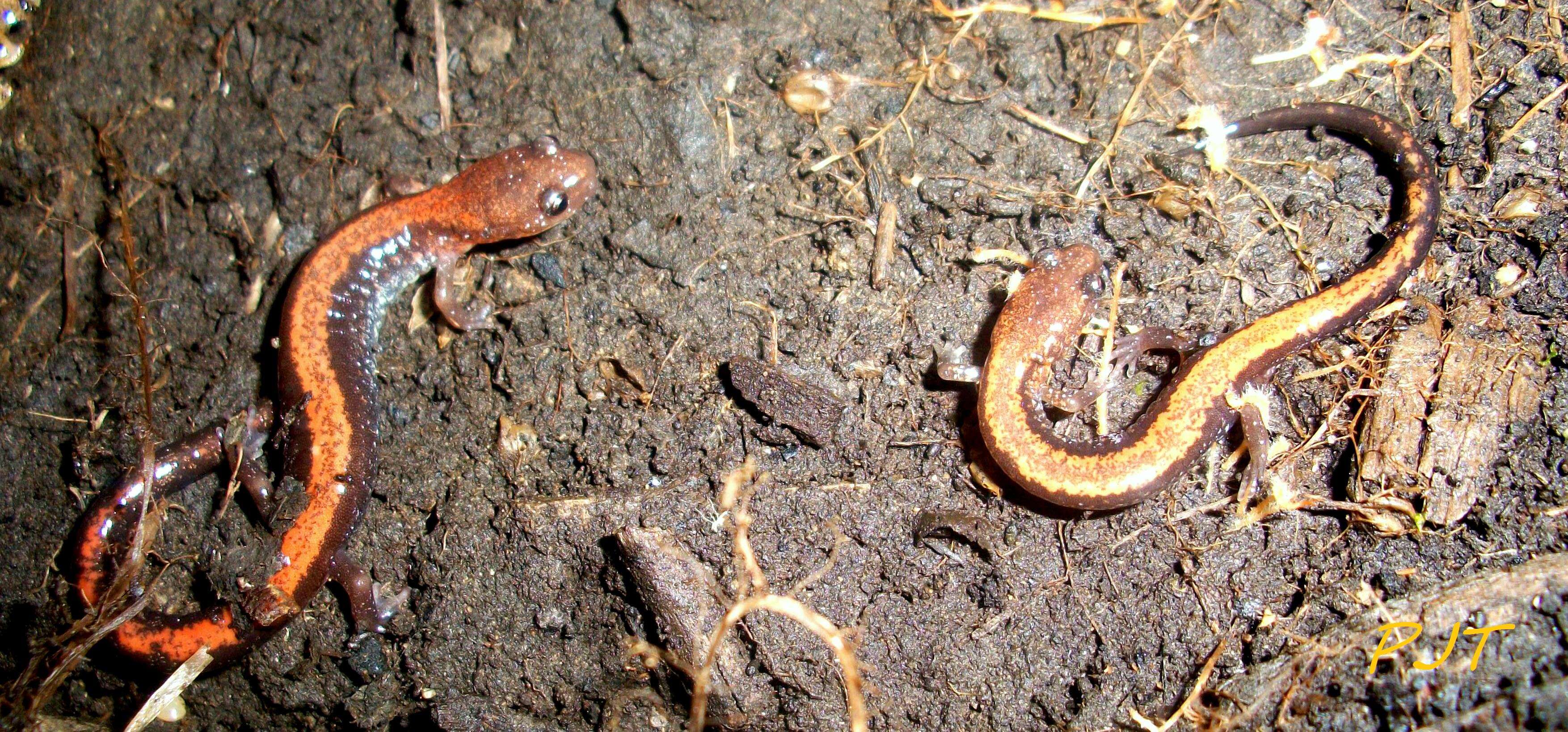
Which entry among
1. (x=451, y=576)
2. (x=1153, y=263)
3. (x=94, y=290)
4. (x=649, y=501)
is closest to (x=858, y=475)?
(x=649, y=501)

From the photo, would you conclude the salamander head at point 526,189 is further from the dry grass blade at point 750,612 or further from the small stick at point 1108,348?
the small stick at point 1108,348

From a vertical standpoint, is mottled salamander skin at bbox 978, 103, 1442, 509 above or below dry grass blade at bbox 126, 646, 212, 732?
above

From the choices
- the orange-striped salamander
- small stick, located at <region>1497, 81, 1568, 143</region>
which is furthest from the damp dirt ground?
the orange-striped salamander

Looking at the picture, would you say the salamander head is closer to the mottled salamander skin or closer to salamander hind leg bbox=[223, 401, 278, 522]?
salamander hind leg bbox=[223, 401, 278, 522]

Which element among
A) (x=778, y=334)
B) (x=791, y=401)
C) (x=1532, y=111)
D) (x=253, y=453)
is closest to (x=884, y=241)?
(x=778, y=334)

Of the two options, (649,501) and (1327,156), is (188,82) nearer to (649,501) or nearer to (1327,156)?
(649,501)

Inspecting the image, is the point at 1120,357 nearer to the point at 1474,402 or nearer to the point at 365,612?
the point at 1474,402
